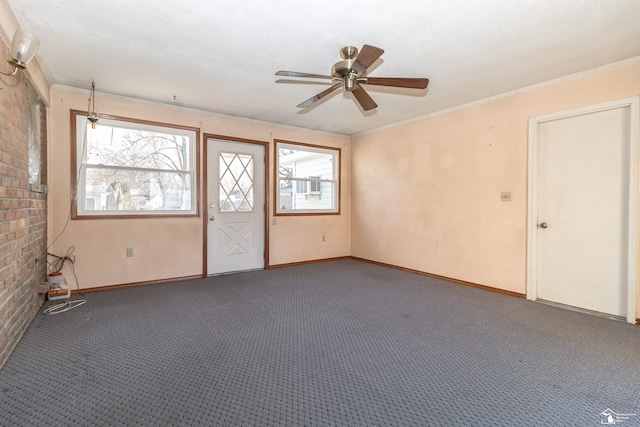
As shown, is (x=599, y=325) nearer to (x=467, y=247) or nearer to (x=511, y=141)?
(x=467, y=247)

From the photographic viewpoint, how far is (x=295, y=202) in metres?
5.57

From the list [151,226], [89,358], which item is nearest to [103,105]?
[151,226]

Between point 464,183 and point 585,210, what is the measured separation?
1339 millimetres

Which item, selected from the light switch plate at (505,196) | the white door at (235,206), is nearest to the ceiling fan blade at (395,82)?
the light switch plate at (505,196)

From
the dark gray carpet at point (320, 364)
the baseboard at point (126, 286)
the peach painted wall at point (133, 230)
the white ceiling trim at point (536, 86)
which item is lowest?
the dark gray carpet at point (320, 364)

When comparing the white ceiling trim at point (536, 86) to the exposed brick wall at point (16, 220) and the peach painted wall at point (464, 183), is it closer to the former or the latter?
the peach painted wall at point (464, 183)

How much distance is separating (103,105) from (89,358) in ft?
10.1

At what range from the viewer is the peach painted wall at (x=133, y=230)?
11.7 ft

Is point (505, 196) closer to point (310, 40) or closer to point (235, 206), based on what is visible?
point (310, 40)

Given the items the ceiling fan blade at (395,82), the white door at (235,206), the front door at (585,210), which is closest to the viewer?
the ceiling fan blade at (395,82)

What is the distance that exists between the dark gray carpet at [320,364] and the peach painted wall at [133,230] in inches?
21.8

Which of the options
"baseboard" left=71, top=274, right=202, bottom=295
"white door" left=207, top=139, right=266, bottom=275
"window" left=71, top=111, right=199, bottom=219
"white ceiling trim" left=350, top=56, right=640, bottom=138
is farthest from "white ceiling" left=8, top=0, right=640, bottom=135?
"baseboard" left=71, top=274, right=202, bottom=295

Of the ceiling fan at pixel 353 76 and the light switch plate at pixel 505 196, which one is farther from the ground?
the ceiling fan at pixel 353 76

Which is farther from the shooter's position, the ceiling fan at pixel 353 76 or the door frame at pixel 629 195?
the door frame at pixel 629 195
